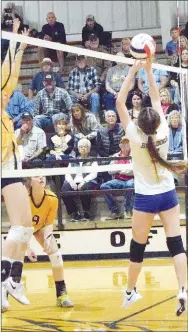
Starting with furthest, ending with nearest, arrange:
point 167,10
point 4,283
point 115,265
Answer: point 167,10 < point 115,265 < point 4,283

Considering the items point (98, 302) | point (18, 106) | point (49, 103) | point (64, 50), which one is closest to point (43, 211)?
point (98, 302)

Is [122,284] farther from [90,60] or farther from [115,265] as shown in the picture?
[90,60]

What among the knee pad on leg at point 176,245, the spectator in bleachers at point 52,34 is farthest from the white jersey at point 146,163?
the spectator in bleachers at point 52,34

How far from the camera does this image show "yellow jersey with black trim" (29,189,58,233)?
6000 mm

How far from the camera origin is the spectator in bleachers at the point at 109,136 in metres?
7.43

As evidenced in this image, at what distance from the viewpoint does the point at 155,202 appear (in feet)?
16.7

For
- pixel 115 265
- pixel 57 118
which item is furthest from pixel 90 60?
pixel 115 265

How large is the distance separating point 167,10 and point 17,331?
5.31 metres

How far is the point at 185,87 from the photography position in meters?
5.79

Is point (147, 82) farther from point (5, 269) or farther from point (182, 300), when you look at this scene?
point (5, 269)

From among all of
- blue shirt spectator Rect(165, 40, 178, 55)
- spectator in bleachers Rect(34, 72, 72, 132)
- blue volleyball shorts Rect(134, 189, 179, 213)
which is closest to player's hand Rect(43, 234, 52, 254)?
blue volleyball shorts Rect(134, 189, 179, 213)

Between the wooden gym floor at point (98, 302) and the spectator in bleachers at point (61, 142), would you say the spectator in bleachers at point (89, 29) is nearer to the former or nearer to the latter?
the spectator in bleachers at point (61, 142)

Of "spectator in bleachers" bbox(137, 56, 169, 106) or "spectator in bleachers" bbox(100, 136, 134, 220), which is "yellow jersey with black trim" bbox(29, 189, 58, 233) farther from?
"spectator in bleachers" bbox(100, 136, 134, 220)

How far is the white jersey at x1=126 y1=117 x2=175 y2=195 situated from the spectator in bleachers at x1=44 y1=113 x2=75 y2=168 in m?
2.01
